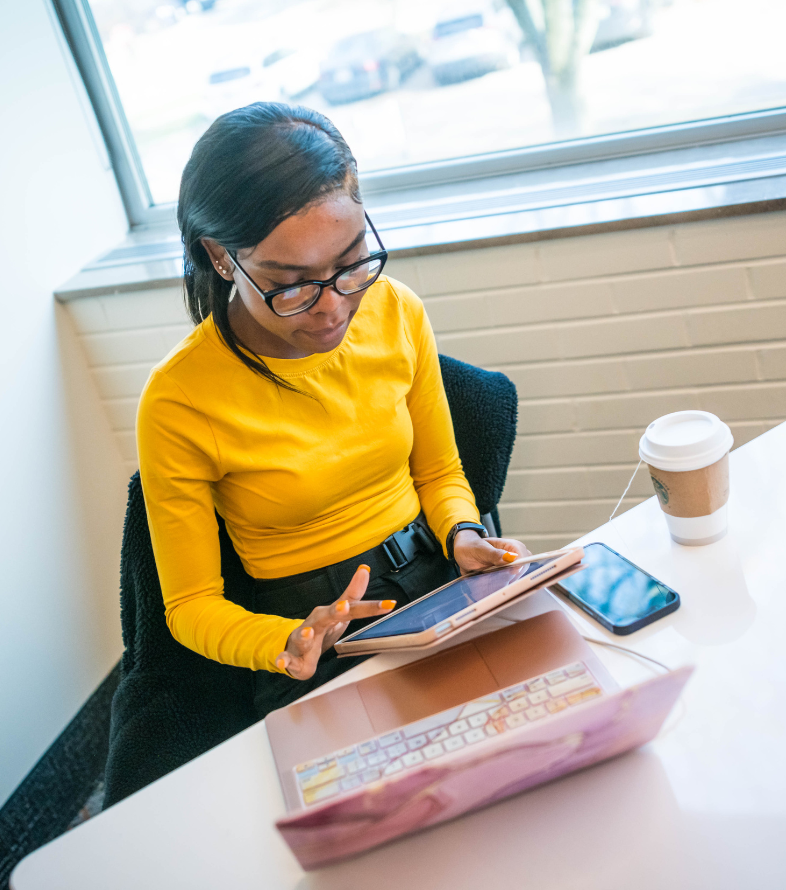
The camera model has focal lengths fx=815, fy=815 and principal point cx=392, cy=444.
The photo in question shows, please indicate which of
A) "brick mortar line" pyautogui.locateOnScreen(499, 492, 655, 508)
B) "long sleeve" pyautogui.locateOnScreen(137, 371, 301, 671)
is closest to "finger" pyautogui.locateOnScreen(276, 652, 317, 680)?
"long sleeve" pyautogui.locateOnScreen(137, 371, 301, 671)

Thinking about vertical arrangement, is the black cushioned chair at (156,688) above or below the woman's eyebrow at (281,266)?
below

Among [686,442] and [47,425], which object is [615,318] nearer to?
[686,442]

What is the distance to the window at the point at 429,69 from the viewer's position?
1801 millimetres

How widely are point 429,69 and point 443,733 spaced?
64.9 inches

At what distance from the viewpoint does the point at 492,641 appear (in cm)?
85

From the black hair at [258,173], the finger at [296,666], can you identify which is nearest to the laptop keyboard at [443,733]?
the finger at [296,666]

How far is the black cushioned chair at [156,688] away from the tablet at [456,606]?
1.39ft

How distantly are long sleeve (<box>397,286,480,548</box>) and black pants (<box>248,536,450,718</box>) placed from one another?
90mm

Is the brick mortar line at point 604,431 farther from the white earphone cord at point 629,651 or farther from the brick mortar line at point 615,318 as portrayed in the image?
the white earphone cord at point 629,651

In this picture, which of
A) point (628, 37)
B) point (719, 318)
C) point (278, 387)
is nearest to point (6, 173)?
point (278, 387)

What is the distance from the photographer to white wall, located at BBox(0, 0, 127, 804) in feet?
5.64

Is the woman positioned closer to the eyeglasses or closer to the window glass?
the eyeglasses

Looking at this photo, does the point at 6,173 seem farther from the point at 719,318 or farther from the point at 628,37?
the point at 719,318

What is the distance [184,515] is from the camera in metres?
1.10
